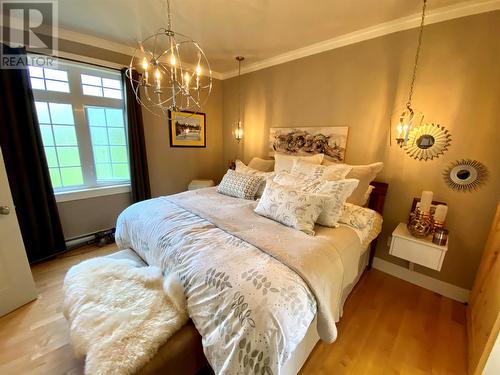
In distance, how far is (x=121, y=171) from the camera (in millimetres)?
2979

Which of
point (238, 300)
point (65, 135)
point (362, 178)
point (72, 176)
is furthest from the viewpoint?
point (72, 176)

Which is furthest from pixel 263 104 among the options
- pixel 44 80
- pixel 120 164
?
pixel 44 80

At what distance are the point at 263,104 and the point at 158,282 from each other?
278cm

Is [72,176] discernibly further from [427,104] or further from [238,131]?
[427,104]

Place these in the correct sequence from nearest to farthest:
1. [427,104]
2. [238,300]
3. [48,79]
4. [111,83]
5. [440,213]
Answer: [238,300] → [440,213] → [427,104] → [48,79] → [111,83]

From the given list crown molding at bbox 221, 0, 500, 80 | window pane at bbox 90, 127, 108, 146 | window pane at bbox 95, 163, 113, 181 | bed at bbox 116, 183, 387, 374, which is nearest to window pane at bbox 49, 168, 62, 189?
window pane at bbox 95, 163, 113, 181

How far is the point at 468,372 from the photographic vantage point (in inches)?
52.5

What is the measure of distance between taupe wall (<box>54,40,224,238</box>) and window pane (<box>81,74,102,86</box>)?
0.76 feet

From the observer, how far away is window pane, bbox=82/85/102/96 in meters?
2.55

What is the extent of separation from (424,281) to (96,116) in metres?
4.20

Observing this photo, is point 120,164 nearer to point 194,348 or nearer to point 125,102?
point 125,102

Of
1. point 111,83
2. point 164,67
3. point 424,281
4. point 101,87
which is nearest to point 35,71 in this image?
point 101,87

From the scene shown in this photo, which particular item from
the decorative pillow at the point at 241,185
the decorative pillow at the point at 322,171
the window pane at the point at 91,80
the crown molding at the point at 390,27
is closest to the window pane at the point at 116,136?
the window pane at the point at 91,80

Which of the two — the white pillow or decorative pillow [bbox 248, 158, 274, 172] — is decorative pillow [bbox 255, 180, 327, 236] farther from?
decorative pillow [bbox 248, 158, 274, 172]
